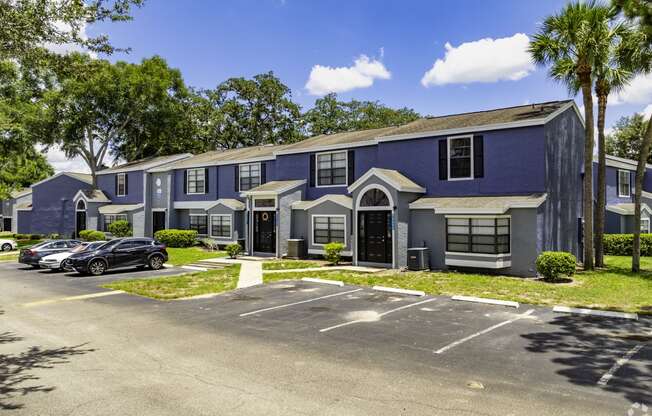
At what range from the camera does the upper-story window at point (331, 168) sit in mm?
26219

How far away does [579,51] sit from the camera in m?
19.0

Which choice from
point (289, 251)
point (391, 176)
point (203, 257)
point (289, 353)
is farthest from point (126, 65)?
point (289, 353)

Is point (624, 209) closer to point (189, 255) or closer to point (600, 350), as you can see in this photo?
point (600, 350)

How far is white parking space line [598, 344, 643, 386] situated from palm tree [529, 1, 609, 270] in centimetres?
1183

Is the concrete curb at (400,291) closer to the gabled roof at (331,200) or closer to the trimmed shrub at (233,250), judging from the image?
the gabled roof at (331,200)

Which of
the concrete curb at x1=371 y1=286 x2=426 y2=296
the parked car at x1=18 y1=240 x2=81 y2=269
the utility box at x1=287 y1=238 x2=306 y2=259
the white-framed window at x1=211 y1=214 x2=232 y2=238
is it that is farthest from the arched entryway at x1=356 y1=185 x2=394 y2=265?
the parked car at x1=18 y1=240 x2=81 y2=269

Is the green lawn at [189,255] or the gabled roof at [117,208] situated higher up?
the gabled roof at [117,208]

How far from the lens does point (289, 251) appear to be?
2647 centimetres

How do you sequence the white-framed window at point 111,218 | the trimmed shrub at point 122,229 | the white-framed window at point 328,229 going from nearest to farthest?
the white-framed window at point 328,229 → the trimmed shrub at point 122,229 → the white-framed window at point 111,218

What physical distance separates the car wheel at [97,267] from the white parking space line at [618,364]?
67.7 feet

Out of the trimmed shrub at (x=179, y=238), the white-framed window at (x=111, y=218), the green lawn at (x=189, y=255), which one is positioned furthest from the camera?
the white-framed window at (x=111, y=218)

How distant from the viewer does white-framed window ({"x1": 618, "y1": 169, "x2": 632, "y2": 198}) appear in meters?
29.3

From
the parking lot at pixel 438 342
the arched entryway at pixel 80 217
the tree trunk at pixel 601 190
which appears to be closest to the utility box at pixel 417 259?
the parking lot at pixel 438 342

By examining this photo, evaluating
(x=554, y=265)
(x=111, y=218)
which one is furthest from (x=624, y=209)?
(x=111, y=218)
